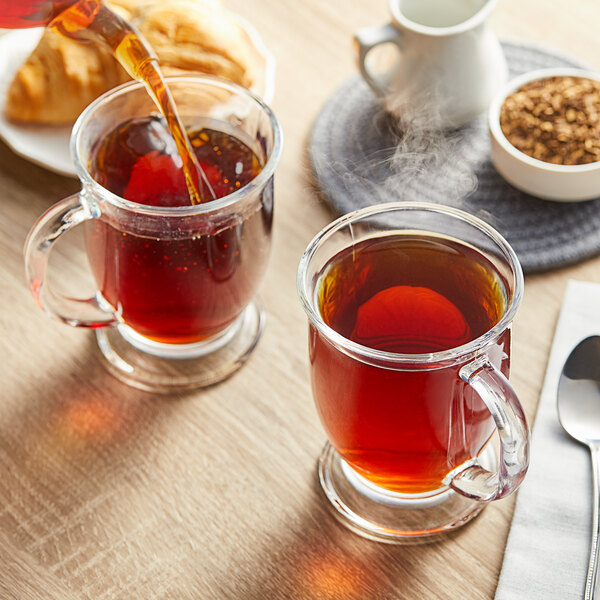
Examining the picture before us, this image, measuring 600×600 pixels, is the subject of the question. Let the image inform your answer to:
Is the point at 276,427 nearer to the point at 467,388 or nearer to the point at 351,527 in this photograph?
the point at 351,527

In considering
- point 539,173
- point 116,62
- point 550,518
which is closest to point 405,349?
point 550,518

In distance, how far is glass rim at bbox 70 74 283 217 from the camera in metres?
0.86

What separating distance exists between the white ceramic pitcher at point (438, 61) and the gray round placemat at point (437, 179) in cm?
4

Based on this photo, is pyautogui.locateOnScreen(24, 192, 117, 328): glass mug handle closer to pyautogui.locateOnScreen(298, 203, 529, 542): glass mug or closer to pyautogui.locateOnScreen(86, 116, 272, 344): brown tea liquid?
pyautogui.locateOnScreen(86, 116, 272, 344): brown tea liquid

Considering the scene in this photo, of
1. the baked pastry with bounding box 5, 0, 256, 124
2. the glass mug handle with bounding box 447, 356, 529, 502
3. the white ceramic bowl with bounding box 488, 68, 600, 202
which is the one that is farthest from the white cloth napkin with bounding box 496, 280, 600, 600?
the baked pastry with bounding box 5, 0, 256, 124

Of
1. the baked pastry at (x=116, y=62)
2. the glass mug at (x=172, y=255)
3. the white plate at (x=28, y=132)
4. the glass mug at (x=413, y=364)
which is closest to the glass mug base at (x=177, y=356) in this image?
the glass mug at (x=172, y=255)

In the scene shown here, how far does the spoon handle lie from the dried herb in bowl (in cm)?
45

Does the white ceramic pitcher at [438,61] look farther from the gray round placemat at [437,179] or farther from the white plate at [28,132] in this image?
the white plate at [28,132]

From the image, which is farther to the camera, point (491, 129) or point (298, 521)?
point (491, 129)

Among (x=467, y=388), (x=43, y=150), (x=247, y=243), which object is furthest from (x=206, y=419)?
(x=43, y=150)

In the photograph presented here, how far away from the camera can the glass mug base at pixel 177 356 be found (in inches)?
40.3

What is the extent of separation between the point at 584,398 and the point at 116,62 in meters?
0.80

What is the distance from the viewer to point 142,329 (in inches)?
38.9

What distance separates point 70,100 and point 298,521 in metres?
0.73
